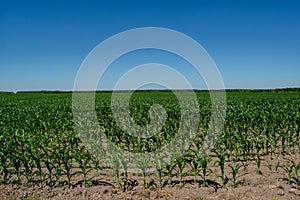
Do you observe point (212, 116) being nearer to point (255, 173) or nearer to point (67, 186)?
point (255, 173)

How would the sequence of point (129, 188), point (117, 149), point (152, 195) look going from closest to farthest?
point (152, 195) → point (129, 188) → point (117, 149)

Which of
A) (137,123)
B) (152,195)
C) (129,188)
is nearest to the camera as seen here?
(152,195)

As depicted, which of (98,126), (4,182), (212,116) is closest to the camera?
(4,182)

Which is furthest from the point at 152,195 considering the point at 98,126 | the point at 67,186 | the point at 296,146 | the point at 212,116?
the point at 212,116

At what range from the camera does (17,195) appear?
229 inches

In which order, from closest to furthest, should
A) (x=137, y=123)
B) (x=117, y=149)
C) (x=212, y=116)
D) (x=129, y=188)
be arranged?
(x=129, y=188) → (x=117, y=149) → (x=137, y=123) → (x=212, y=116)

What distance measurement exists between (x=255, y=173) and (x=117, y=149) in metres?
4.05

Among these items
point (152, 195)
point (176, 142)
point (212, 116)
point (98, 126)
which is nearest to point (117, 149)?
point (176, 142)

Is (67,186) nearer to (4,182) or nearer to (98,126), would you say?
(4,182)

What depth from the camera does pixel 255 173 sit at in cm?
642

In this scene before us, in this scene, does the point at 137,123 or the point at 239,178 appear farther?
the point at 137,123

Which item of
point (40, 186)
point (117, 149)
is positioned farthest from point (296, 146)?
point (40, 186)

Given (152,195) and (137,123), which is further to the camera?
(137,123)

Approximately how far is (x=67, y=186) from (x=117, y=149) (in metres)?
3.16
